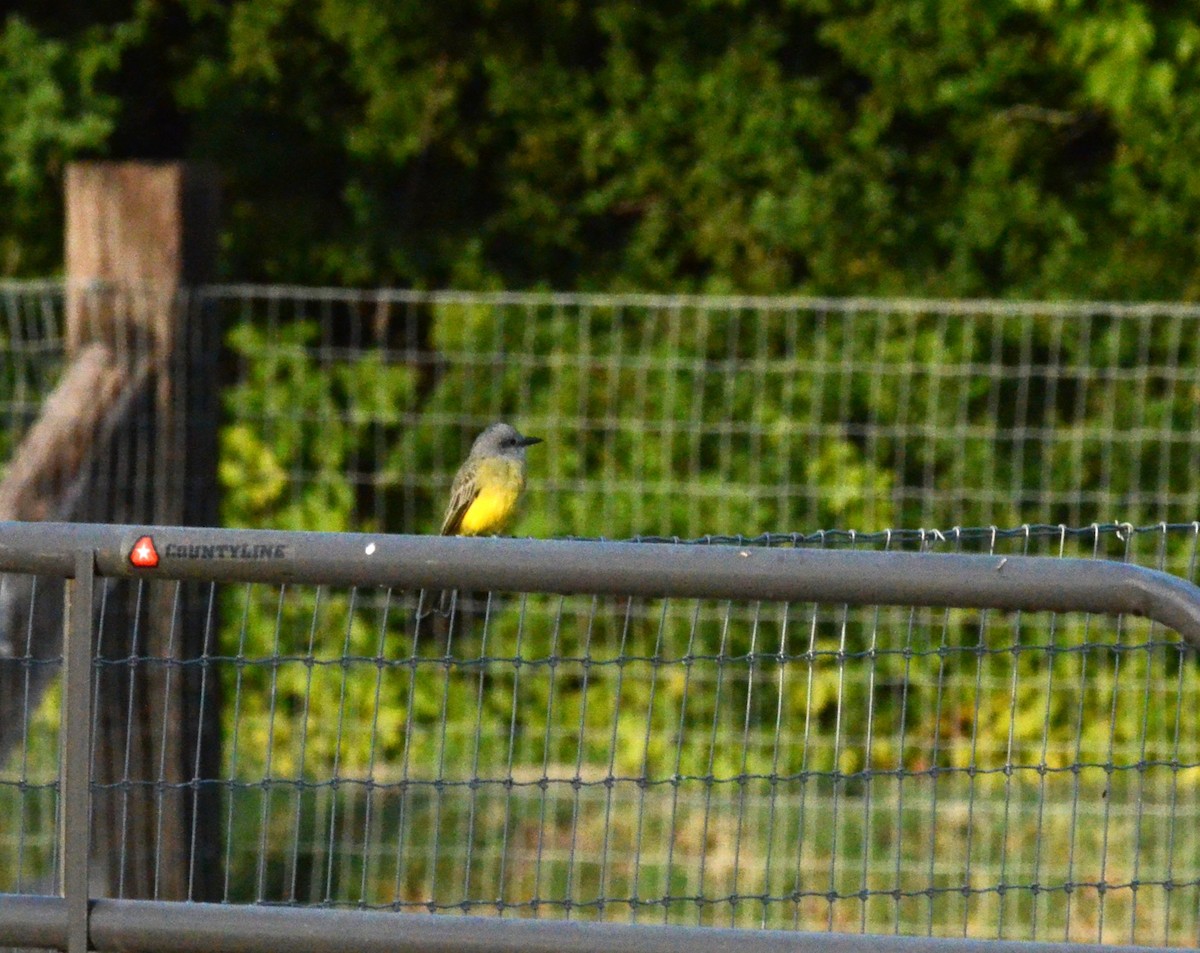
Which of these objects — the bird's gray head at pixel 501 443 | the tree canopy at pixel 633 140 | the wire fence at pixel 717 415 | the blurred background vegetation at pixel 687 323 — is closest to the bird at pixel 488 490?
the bird's gray head at pixel 501 443

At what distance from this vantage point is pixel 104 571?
3.05m

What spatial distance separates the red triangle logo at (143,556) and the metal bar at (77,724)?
0.06 m

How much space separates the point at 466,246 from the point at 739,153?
126 cm

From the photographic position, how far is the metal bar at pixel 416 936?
299 cm

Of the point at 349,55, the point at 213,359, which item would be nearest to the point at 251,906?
the point at 213,359

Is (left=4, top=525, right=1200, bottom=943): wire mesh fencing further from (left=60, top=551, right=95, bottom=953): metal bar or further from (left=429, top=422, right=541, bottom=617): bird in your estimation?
(left=60, top=551, right=95, bottom=953): metal bar

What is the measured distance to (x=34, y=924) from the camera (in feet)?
10.1

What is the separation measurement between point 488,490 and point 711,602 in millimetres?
1395

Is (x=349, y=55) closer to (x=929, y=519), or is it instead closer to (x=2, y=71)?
(x=2, y=71)

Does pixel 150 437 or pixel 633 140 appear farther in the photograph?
pixel 633 140

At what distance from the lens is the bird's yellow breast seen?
5809 millimetres

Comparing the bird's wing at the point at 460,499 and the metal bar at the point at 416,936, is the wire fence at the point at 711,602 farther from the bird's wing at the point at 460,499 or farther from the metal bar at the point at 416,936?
the metal bar at the point at 416,936

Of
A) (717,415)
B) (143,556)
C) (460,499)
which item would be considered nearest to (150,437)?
(460,499)

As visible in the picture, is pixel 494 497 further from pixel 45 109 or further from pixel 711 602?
pixel 45 109
